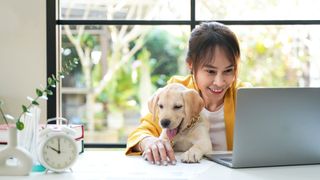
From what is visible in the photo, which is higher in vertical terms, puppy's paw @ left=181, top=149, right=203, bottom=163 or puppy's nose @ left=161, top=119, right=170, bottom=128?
puppy's nose @ left=161, top=119, right=170, bottom=128

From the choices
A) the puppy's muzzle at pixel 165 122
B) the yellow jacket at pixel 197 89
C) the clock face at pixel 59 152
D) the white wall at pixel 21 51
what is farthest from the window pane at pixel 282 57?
the clock face at pixel 59 152

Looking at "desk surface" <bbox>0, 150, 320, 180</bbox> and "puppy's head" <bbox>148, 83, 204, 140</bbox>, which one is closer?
"desk surface" <bbox>0, 150, 320, 180</bbox>

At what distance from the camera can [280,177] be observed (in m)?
1.37

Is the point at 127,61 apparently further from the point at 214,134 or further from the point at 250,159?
the point at 250,159

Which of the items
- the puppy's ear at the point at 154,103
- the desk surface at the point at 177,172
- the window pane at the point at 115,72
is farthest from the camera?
the window pane at the point at 115,72

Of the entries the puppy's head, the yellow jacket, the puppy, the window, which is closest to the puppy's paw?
the puppy

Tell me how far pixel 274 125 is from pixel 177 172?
0.32 metres

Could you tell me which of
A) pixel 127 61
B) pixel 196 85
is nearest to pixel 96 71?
pixel 127 61

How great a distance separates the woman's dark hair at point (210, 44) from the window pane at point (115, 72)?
526mm

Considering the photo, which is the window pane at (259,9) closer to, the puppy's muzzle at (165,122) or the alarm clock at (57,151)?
the puppy's muzzle at (165,122)

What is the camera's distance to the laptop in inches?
54.4

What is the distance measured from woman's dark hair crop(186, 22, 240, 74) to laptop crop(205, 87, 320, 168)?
44 cm

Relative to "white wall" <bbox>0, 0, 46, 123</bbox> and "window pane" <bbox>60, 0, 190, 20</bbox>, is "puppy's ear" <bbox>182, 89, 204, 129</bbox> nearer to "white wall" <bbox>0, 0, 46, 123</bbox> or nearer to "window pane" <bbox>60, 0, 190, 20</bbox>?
"window pane" <bbox>60, 0, 190, 20</bbox>

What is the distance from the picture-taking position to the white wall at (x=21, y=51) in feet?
7.65
